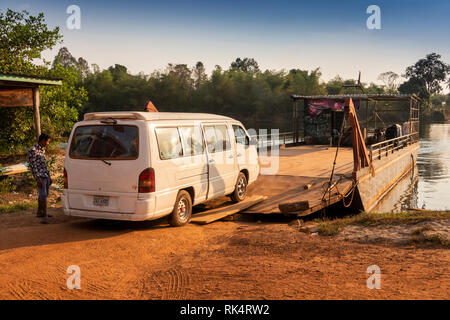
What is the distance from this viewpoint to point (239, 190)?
9.80 meters

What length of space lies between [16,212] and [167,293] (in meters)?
6.23

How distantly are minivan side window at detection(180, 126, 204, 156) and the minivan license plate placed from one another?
1672mm

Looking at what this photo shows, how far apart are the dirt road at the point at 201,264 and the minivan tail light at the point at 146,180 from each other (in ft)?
2.69

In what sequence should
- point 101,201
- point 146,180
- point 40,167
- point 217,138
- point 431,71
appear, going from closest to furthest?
point 146,180 → point 101,201 → point 40,167 → point 217,138 → point 431,71

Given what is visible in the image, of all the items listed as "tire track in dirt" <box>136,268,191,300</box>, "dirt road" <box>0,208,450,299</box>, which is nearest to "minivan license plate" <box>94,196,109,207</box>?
"dirt road" <box>0,208,450,299</box>

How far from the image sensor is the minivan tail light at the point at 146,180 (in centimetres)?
659

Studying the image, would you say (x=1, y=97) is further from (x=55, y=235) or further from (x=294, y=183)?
(x=294, y=183)

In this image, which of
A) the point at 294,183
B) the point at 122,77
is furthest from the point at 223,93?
the point at 294,183

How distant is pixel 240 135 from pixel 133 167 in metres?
3.74

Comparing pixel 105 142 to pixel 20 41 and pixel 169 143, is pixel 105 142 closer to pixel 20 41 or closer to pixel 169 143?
pixel 169 143

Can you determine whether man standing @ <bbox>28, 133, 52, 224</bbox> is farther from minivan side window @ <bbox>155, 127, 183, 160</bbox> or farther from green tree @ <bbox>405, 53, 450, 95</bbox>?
green tree @ <bbox>405, 53, 450, 95</bbox>

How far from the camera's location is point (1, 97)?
427 inches

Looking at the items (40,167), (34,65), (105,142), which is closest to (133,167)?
(105,142)

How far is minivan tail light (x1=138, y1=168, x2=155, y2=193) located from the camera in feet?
21.6
